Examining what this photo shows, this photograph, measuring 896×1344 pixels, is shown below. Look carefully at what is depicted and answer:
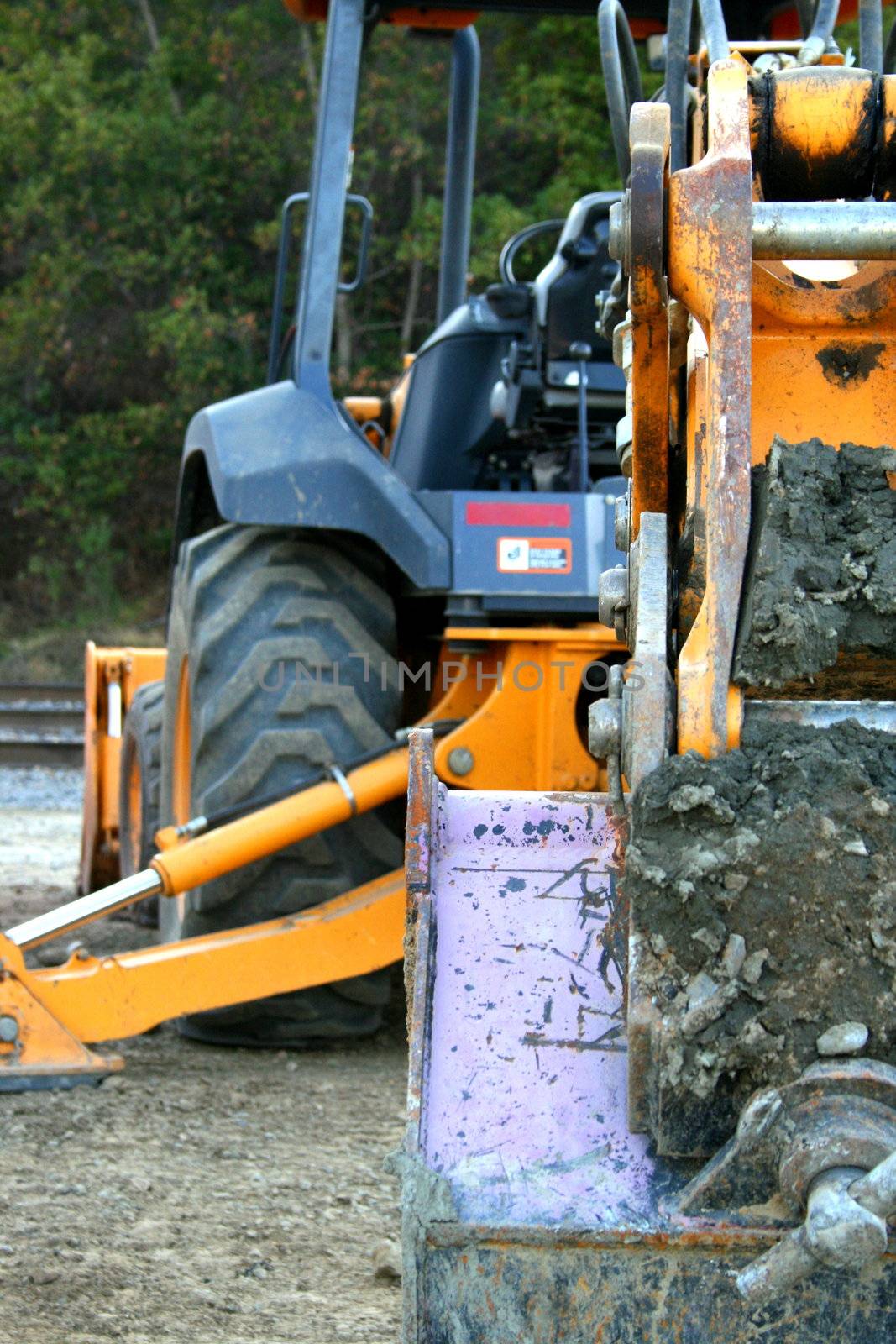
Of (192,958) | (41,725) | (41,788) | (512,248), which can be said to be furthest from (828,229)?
(41,725)

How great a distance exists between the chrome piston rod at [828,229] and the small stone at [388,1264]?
75.0 inches

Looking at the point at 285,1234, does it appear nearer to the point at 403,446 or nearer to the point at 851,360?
the point at 851,360

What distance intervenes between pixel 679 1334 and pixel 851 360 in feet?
4.21

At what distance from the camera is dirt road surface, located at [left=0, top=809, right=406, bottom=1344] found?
8.93 feet

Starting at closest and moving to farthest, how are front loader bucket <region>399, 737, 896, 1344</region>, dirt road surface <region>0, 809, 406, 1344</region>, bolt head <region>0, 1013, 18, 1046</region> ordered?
1. front loader bucket <region>399, 737, 896, 1344</region>
2. dirt road surface <region>0, 809, 406, 1344</region>
3. bolt head <region>0, 1013, 18, 1046</region>

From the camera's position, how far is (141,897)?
13.0 ft

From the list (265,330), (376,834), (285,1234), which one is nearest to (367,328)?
(265,330)

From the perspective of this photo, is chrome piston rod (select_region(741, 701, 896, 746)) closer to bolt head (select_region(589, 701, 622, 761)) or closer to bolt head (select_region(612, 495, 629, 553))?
bolt head (select_region(589, 701, 622, 761))

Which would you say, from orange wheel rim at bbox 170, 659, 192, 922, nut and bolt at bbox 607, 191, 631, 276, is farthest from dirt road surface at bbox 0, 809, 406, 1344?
nut and bolt at bbox 607, 191, 631, 276

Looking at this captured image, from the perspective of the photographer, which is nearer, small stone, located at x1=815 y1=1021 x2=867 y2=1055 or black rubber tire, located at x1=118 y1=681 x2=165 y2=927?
small stone, located at x1=815 y1=1021 x2=867 y2=1055

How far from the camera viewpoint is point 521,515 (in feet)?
13.3

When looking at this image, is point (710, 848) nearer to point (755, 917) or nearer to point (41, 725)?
point (755, 917)

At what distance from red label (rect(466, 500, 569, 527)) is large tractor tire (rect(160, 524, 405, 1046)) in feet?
1.33

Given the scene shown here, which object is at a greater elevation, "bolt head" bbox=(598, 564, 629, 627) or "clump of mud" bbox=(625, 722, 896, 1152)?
"bolt head" bbox=(598, 564, 629, 627)
